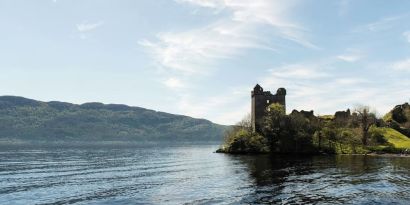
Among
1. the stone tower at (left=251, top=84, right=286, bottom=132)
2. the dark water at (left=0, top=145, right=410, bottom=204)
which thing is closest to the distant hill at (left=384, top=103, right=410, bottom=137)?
the stone tower at (left=251, top=84, right=286, bottom=132)

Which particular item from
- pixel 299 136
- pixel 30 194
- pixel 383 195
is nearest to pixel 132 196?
pixel 30 194

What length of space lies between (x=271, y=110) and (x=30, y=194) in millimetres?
92893

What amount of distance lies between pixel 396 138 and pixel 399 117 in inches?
1065

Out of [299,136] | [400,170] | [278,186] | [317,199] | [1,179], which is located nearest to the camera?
[317,199]

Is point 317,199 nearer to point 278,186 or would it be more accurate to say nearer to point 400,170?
point 278,186

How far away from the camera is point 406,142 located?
438ft

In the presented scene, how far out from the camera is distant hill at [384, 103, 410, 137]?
504 ft

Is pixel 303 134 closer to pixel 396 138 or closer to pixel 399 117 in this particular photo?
pixel 396 138

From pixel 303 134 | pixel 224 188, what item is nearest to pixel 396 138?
pixel 303 134

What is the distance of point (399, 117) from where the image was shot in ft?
537

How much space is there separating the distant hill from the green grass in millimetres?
5174

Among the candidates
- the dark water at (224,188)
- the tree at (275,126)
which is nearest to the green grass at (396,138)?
the tree at (275,126)

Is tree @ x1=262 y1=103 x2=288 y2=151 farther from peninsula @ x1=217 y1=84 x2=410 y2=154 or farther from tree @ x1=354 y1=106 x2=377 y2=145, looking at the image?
tree @ x1=354 y1=106 x2=377 y2=145

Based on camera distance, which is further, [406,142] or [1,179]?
[406,142]
